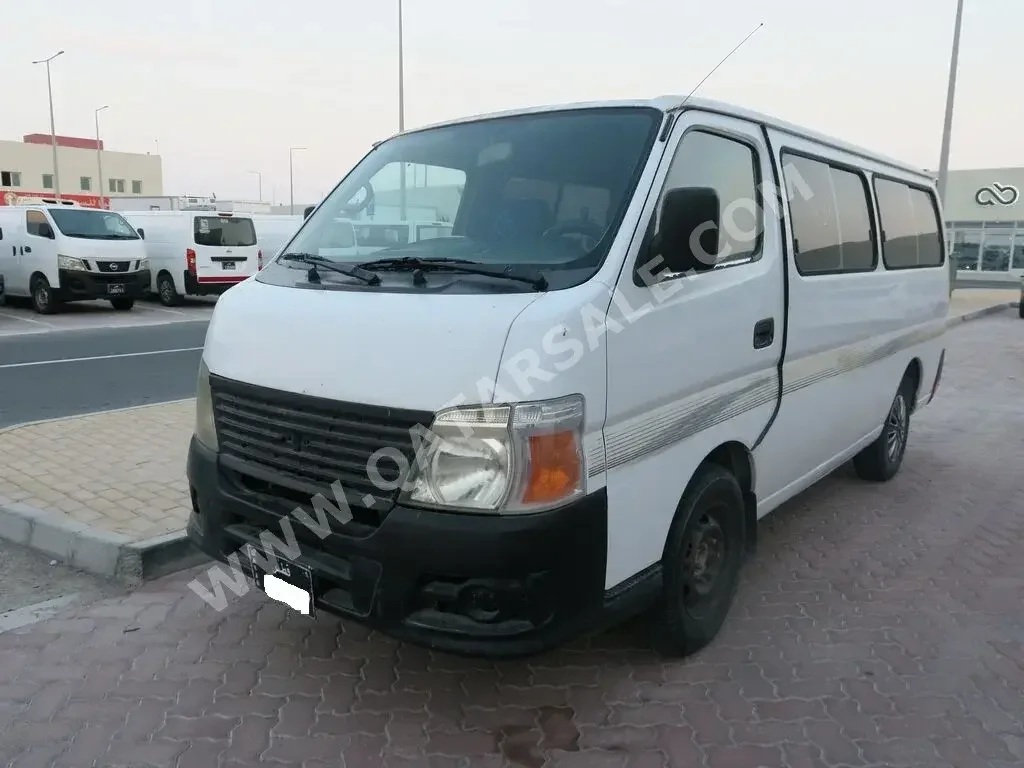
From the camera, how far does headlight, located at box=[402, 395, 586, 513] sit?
8.25ft

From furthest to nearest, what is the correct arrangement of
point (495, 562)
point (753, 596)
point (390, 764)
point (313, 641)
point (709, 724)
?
point (753, 596) < point (313, 641) < point (709, 724) < point (390, 764) < point (495, 562)

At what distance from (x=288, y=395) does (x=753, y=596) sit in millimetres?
2586

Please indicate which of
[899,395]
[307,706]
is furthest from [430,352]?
[899,395]

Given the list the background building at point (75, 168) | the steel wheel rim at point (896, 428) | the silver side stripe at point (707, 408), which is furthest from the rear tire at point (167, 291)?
the background building at point (75, 168)

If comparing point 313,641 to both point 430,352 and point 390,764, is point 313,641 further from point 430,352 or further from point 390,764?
point 430,352

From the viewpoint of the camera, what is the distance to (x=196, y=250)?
59.7ft

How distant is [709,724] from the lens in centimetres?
304

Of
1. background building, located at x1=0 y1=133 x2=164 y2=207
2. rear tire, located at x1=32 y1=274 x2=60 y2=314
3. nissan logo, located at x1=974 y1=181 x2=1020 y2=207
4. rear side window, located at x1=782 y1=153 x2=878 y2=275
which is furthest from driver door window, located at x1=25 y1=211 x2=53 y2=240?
background building, located at x1=0 y1=133 x2=164 y2=207

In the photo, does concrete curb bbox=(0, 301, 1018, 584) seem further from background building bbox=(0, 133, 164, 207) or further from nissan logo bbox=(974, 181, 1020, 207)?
background building bbox=(0, 133, 164, 207)

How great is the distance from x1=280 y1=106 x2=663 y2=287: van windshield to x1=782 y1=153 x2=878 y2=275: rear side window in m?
1.15

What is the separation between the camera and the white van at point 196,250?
18.3 metres

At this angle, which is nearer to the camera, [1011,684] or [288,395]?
[288,395]

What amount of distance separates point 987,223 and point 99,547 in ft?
133

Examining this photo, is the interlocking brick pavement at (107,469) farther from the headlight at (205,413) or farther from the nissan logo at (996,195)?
the nissan logo at (996,195)
